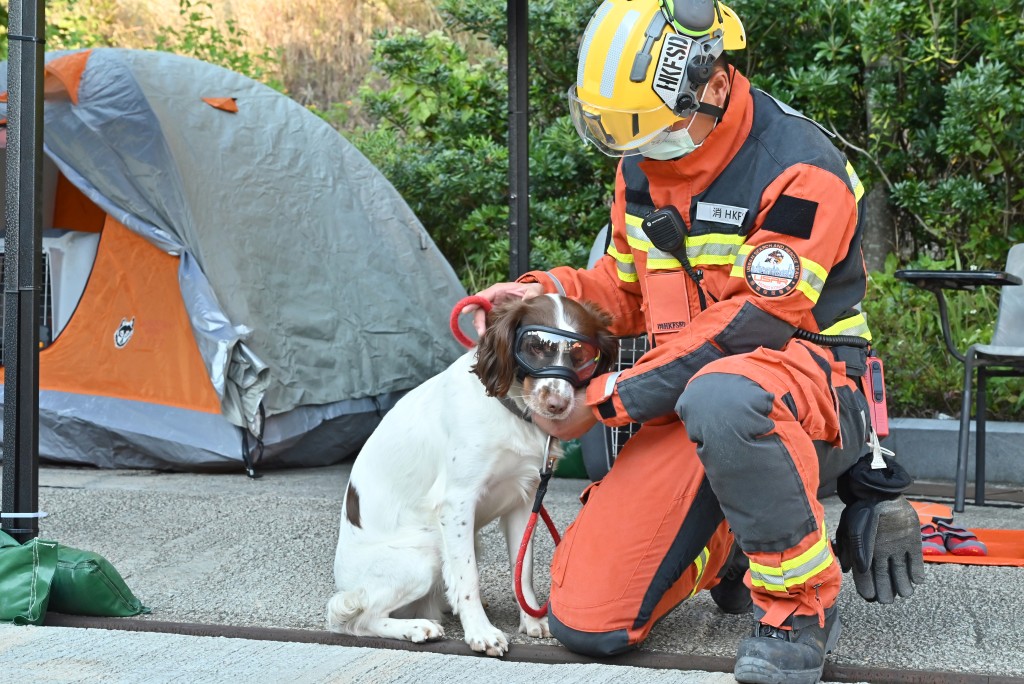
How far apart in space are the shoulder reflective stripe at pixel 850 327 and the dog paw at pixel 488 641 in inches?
39.5

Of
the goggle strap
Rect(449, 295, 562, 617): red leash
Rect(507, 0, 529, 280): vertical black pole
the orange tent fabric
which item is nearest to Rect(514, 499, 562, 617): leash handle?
Rect(449, 295, 562, 617): red leash

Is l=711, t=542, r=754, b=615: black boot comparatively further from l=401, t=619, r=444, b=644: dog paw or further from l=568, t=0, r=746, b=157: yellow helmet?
l=568, t=0, r=746, b=157: yellow helmet

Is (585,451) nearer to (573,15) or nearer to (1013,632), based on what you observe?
(1013,632)

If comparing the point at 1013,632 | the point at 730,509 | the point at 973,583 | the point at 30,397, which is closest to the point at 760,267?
the point at 730,509

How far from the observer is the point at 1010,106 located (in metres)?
5.41

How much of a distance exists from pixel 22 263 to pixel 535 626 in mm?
1605

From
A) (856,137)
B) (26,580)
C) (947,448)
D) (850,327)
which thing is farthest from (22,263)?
(856,137)

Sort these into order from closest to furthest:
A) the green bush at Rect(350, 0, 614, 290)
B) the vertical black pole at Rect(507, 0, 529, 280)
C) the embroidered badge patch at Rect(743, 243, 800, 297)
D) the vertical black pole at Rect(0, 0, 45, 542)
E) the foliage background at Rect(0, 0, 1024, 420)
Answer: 1. the embroidered badge patch at Rect(743, 243, 800, 297)
2. the vertical black pole at Rect(0, 0, 45, 542)
3. the vertical black pole at Rect(507, 0, 529, 280)
4. the foliage background at Rect(0, 0, 1024, 420)
5. the green bush at Rect(350, 0, 614, 290)

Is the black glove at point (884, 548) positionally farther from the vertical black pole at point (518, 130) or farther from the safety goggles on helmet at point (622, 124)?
the vertical black pole at point (518, 130)

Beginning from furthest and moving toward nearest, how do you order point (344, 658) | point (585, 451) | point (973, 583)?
1. point (585, 451)
2. point (973, 583)
3. point (344, 658)

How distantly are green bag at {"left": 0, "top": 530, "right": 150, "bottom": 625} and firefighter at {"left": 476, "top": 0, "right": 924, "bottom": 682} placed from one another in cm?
115

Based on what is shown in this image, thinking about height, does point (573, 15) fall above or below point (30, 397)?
above

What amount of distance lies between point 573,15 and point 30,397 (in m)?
4.59

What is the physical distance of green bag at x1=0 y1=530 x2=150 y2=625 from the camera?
2.65m
